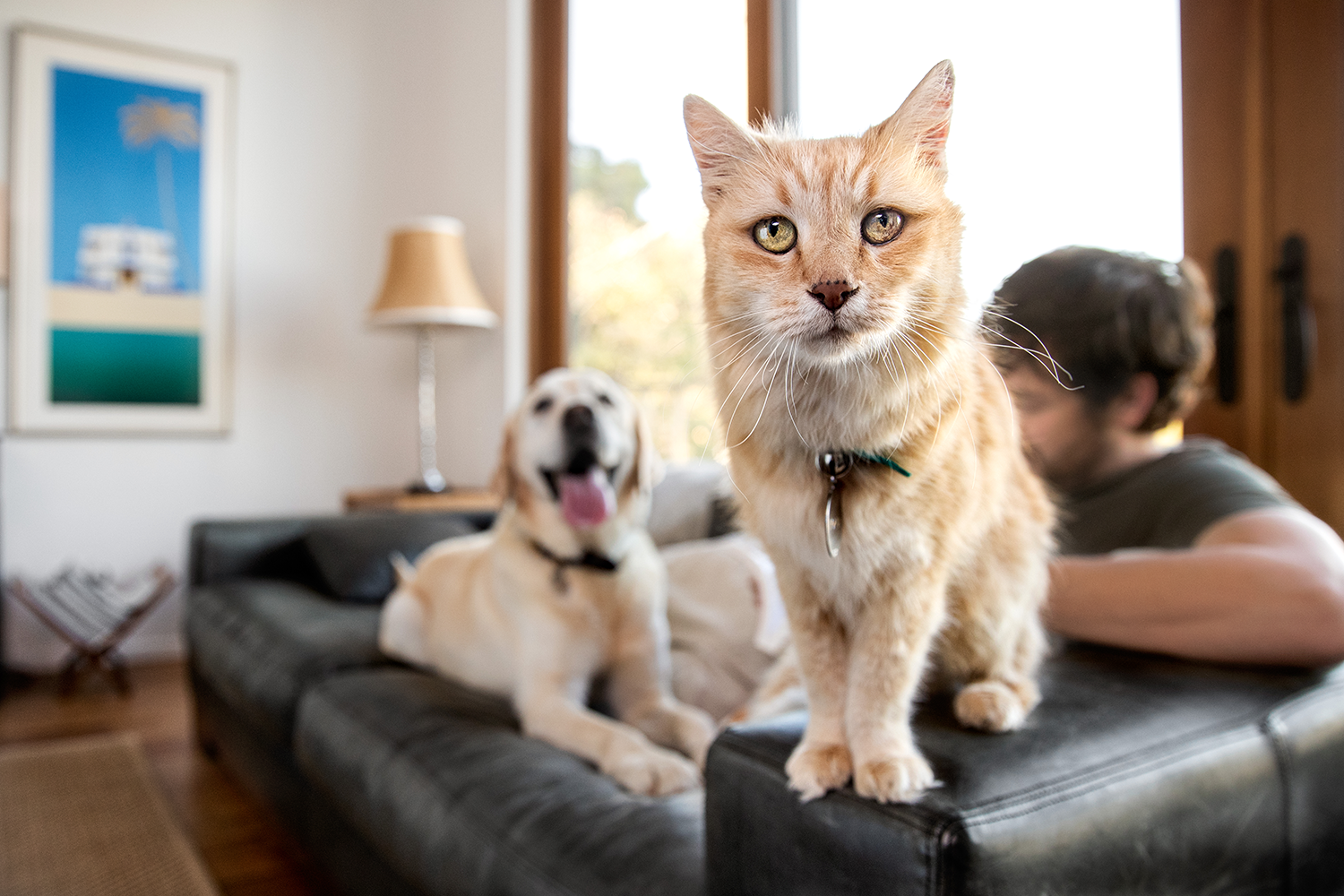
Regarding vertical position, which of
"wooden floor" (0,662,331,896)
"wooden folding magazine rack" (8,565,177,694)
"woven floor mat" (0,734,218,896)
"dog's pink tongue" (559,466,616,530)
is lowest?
"wooden floor" (0,662,331,896)

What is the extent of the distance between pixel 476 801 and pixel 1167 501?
100 cm

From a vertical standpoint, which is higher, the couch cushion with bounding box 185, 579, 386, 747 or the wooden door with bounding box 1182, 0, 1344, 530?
the wooden door with bounding box 1182, 0, 1344, 530

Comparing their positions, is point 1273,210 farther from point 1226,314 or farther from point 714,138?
point 714,138

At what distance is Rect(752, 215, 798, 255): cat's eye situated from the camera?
1.79 ft

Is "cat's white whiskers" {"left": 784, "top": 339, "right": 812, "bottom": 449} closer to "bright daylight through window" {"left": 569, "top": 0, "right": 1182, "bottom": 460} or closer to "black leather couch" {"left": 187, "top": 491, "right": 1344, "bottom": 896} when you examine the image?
"bright daylight through window" {"left": 569, "top": 0, "right": 1182, "bottom": 460}

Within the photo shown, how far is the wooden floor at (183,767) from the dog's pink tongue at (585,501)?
897mm

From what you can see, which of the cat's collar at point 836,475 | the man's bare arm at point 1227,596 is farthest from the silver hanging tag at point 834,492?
the man's bare arm at point 1227,596

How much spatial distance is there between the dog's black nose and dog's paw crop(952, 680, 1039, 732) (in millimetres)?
1013

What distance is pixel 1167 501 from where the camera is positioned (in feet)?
3.98

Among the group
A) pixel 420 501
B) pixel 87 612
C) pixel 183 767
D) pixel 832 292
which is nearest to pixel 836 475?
pixel 832 292

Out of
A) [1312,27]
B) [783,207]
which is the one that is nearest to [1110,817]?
[783,207]

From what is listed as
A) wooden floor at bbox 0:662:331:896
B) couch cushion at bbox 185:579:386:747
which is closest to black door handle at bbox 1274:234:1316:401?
couch cushion at bbox 185:579:386:747

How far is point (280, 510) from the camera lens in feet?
13.5

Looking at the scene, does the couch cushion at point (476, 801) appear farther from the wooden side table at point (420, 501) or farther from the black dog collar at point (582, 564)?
the wooden side table at point (420, 501)
